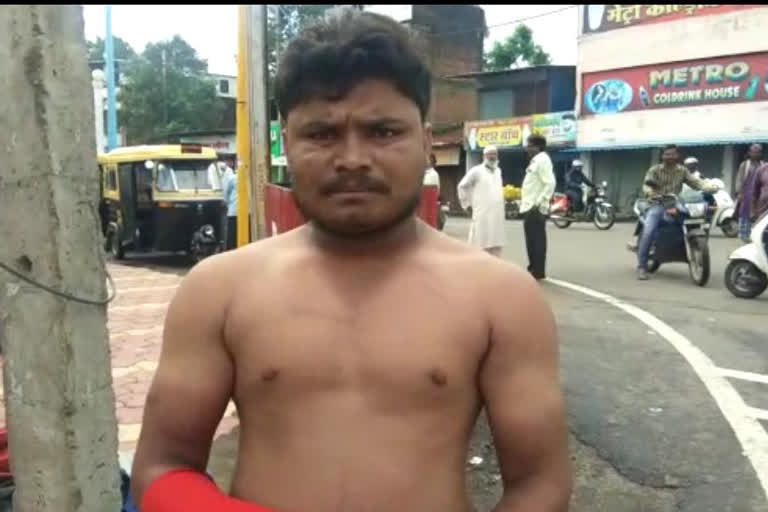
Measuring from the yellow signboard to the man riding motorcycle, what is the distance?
531cm

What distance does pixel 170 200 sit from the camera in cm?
1166

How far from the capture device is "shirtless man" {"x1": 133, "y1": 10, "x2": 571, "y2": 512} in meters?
1.30

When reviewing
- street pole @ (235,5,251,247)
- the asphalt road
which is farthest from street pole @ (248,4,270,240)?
the asphalt road

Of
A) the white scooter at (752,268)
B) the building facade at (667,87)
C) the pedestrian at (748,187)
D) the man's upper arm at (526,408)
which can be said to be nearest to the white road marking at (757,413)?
the man's upper arm at (526,408)

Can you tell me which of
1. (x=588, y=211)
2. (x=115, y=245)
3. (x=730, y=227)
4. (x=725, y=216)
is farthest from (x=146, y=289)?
(x=588, y=211)

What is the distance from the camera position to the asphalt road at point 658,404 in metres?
3.07

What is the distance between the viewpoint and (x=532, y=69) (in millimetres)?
24688

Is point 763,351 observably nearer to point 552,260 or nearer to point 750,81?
point 552,260

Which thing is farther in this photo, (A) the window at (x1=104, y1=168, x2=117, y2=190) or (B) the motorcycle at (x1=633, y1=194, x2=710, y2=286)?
(A) the window at (x1=104, y1=168, x2=117, y2=190)

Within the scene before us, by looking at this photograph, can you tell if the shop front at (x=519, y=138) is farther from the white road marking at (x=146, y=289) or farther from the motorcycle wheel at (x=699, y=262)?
the motorcycle wheel at (x=699, y=262)

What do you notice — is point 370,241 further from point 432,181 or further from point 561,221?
point 561,221

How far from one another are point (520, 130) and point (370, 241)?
23.0 metres

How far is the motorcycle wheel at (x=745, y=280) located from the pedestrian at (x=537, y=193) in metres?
1.76

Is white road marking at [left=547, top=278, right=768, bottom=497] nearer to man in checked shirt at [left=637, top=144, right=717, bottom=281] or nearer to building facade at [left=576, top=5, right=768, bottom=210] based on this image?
man in checked shirt at [left=637, top=144, right=717, bottom=281]
